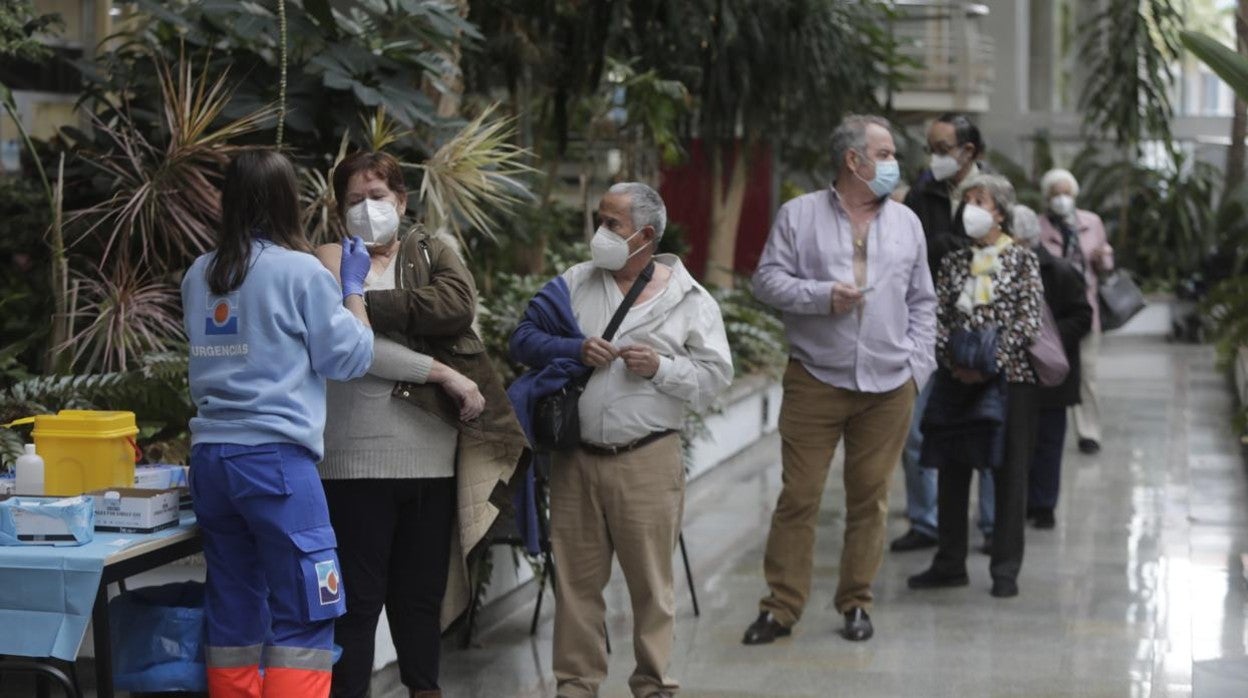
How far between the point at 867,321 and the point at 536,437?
1.53m

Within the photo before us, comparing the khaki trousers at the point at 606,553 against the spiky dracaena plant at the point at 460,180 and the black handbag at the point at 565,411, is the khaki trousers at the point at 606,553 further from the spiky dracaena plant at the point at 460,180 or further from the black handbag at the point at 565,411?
the spiky dracaena plant at the point at 460,180

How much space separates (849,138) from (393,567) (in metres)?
2.42

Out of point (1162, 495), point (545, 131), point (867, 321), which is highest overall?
point (545, 131)

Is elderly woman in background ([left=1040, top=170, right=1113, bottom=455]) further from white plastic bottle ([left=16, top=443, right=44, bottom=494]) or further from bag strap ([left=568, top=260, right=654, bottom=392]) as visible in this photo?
white plastic bottle ([left=16, top=443, right=44, bottom=494])

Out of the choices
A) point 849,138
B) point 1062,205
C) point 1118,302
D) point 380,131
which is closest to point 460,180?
point 380,131

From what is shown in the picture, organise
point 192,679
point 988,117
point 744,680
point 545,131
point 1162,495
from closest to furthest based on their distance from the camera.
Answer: point 192,679
point 744,680
point 1162,495
point 545,131
point 988,117

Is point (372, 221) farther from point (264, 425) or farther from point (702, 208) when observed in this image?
point (702, 208)

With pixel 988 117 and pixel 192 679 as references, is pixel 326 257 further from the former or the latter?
pixel 988 117

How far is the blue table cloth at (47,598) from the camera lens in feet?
13.1

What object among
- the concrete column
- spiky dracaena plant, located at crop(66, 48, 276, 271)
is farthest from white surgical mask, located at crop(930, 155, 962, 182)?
the concrete column

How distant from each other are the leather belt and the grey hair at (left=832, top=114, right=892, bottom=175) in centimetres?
150

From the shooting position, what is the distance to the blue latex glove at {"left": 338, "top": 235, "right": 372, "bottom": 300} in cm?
451

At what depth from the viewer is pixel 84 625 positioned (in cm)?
400

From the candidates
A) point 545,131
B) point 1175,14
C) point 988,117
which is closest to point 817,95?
point 545,131
